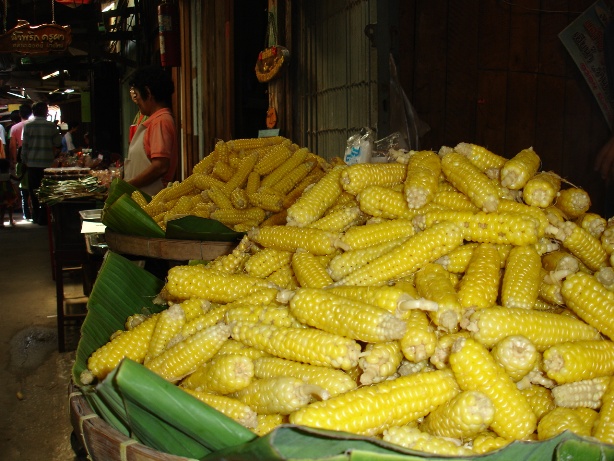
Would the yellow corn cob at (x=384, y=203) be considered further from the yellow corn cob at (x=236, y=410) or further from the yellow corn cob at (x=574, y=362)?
the yellow corn cob at (x=236, y=410)

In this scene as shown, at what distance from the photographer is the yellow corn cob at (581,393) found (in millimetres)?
1591

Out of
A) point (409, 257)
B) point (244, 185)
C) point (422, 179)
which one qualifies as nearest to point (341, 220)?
point (422, 179)

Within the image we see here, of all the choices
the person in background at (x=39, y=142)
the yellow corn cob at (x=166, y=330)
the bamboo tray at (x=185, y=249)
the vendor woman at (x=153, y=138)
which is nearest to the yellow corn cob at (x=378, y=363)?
the yellow corn cob at (x=166, y=330)

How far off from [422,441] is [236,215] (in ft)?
7.38

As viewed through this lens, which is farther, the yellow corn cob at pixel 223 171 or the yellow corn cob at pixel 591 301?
the yellow corn cob at pixel 223 171

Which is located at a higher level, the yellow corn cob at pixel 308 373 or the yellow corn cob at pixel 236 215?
the yellow corn cob at pixel 236 215

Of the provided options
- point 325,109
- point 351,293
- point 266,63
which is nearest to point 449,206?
point 351,293

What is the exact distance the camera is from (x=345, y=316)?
1.64 meters

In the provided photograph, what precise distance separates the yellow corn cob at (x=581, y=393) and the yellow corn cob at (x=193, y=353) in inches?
38.1

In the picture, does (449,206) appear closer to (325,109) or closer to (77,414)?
(77,414)

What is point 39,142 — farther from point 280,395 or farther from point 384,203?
point 280,395

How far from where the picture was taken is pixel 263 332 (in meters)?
1.75

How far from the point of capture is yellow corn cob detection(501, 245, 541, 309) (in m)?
1.79

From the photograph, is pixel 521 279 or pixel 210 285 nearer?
pixel 521 279
